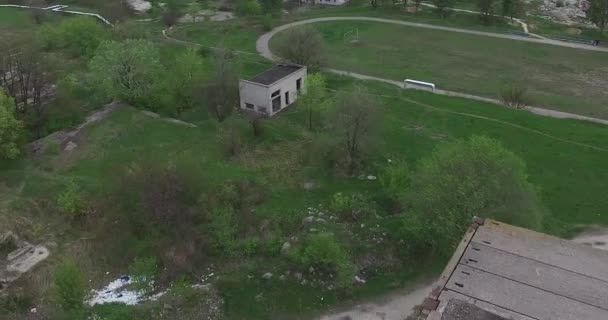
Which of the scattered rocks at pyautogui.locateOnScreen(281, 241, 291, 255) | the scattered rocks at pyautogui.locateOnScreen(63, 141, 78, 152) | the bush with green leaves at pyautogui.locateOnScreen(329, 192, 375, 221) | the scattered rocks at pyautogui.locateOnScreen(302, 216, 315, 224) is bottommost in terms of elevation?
the scattered rocks at pyautogui.locateOnScreen(281, 241, 291, 255)

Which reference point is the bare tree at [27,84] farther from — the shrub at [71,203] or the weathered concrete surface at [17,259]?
the weathered concrete surface at [17,259]

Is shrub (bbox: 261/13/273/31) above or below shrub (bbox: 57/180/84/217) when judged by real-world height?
above

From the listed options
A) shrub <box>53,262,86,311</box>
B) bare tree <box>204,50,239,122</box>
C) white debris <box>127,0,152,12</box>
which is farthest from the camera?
white debris <box>127,0,152,12</box>

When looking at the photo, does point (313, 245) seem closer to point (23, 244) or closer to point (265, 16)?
point (23, 244)

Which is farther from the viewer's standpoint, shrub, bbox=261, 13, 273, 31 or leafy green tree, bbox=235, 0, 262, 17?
leafy green tree, bbox=235, 0, 262, 17

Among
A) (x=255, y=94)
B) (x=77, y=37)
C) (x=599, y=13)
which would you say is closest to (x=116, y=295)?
(x=255, y=94)

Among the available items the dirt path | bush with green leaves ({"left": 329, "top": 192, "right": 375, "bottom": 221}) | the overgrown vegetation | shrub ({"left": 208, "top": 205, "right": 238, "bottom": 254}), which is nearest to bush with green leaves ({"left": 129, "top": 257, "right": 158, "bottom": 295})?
the overgrown vegetation

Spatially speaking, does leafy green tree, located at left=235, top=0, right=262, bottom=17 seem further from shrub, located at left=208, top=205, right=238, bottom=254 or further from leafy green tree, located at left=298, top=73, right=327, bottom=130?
shrub, located at left=208, top=205, right=238, bottom=254
